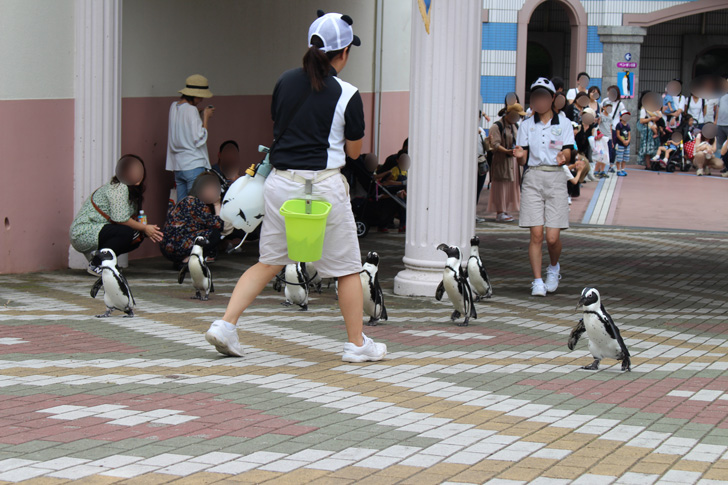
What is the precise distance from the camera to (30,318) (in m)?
7.84

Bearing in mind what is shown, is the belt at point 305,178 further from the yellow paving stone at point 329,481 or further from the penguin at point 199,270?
the penguin at point 199,270

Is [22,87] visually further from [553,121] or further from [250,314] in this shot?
[553,121]

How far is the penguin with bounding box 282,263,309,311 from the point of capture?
860 centimetres

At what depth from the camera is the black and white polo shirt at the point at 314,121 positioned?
6215 millimetres

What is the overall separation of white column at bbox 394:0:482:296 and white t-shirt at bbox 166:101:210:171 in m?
3.33

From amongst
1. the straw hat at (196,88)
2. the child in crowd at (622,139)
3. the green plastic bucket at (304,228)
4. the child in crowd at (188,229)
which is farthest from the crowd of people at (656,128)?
the green plastic bucket at (304,228)

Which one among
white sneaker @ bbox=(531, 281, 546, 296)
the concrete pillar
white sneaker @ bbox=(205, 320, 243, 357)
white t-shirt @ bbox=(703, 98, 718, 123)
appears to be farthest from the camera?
the concrete pillar

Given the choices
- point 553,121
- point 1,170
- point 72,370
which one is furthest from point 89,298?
point 553,121

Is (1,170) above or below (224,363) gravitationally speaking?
above

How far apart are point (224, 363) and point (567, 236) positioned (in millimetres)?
9475

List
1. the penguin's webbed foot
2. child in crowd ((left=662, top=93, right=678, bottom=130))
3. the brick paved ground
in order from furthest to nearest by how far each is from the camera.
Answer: child in crowd ((left=662, top=93, right=678, bottom=130)), the penguin's webbed foot, the brick paved ground

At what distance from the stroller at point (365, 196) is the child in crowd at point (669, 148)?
469 inches

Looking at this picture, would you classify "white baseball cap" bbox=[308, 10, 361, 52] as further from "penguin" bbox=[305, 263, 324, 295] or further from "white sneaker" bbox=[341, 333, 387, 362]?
"penguin" bbox=[305, 263, 324, 295]

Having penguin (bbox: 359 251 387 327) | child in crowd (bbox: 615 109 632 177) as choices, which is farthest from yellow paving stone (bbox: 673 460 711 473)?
child in crowd (bbox: 615 109 632 177)
